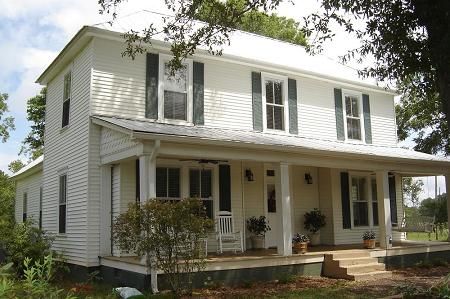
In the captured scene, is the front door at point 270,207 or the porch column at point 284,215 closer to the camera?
the porch column at point 284,215

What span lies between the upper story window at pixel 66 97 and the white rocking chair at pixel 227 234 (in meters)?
5.33

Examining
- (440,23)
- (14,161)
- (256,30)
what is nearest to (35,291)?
(440,23)

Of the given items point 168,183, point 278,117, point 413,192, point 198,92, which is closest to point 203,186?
point 168,183

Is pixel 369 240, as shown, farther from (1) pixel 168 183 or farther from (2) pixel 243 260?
(1) pixel 168 183

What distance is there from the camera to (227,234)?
12.6 metres

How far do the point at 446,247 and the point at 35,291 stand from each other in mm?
15044

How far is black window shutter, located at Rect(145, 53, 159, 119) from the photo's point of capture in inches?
500

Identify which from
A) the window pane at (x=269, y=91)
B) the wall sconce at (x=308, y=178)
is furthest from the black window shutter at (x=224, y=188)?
the wall sconce at (x=308, y=178)

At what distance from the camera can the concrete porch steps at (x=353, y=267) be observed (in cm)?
1185

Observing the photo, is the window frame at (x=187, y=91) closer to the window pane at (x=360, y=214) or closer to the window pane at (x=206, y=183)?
the window pane at (x=206, y=183)

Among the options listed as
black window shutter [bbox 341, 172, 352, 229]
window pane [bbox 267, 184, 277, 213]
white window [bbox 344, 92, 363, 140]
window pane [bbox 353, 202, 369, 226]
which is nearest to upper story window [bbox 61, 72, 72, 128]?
window pane [bbox 267, 184, 277, 213]

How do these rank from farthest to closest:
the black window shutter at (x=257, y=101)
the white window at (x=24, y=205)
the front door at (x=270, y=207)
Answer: the white window at (x=24, y=205) < the black window shutter at (x=257, y=101) < the front door at (x=270, y=207)

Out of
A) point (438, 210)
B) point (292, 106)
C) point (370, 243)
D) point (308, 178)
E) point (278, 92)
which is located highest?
point (278, 92)

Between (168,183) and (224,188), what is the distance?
5.55ft
